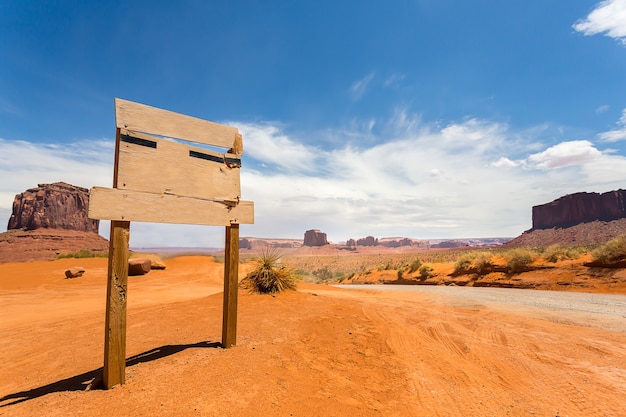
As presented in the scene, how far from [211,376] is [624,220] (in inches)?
4133

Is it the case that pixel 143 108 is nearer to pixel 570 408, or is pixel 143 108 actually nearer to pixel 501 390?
pixel 501 390

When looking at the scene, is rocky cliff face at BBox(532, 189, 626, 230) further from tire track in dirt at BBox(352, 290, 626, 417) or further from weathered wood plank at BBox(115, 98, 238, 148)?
weathered wood plank at BBox(115, 98, 238, 148)

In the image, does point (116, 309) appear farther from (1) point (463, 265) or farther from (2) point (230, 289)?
(1) point (463, 265)

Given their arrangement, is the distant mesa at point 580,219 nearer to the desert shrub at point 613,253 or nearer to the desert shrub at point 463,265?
the desert shrub at point 463,265

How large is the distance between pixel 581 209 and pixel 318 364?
118m

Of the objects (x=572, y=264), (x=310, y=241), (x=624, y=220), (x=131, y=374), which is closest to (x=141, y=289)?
(x=131, y=374)

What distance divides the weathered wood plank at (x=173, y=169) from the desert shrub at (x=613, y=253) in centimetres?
2103

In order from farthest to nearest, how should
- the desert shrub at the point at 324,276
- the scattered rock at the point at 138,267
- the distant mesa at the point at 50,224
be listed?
1. the distant mesa at the point at 50,224
2. the desert shrub at the point at 324,276
3. the scattered rock at the point at 138,267

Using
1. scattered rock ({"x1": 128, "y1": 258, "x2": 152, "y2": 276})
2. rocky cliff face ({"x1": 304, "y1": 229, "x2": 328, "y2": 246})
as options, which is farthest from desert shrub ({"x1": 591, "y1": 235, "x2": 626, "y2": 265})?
rocky cliff face ({"x1": 304, "y1": 229, "x2": 328, "y2": 246})

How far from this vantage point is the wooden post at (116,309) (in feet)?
10.7

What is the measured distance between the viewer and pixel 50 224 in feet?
Result: 219

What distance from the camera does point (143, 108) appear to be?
3799mm

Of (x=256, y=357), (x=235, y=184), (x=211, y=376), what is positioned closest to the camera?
(x=211, y=376)

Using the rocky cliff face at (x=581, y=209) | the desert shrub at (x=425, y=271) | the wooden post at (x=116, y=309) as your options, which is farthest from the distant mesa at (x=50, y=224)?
the rocky cliff face at (x=581, y=209)
